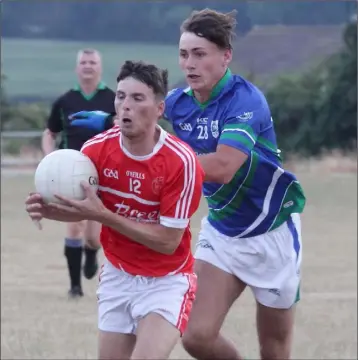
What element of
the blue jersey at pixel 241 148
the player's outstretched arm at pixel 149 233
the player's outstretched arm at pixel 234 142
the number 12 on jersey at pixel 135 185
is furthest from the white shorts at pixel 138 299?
A: the blue jersey at pixel 241 148

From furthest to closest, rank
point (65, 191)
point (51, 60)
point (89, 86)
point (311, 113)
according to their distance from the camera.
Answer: point (51, 60)
point (311, 113)
point (89, 86)
point (65, 191)

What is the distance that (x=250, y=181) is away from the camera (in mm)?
6125

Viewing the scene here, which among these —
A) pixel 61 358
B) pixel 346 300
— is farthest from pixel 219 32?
pixel 346 300

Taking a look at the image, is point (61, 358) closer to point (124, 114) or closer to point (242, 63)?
point (124, 114)

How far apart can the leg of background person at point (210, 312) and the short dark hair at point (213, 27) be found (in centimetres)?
128

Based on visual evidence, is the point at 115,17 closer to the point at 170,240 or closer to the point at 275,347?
the point at 275,347

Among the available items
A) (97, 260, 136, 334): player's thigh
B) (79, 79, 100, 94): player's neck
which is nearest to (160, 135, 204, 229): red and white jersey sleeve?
(97, 260, 136, 334): player's thigh

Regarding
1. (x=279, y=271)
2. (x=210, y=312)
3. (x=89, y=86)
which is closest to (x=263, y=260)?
(x=279, y=271)

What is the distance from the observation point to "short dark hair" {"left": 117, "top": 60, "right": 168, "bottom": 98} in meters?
5.13

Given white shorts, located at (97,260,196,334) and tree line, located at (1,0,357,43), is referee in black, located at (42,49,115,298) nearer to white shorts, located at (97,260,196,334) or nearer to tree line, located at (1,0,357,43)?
white shorts, located at (97,260,196,334)

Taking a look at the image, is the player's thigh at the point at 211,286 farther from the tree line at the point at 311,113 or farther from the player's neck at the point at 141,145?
the tree line at the point at 311,113

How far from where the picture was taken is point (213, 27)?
5863 mm

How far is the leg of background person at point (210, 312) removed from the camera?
6172mm

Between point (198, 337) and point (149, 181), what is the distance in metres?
1.30
